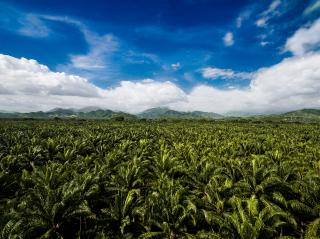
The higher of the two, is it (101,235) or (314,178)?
(314,178)

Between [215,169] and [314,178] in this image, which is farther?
[215,169]

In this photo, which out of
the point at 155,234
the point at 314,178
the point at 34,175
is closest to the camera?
the point at 155,234

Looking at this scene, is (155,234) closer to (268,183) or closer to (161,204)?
(161,204)

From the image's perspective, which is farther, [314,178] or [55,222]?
[314,178]

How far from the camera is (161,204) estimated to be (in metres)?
14.3

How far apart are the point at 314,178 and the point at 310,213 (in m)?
3.99

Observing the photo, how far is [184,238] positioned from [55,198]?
25.7ft

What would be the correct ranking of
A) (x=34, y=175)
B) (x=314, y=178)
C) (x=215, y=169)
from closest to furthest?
1. (x=314, y=178)
2. (x=34, y=175)
3. (x=215, y=169)

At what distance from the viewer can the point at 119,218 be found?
556 inches

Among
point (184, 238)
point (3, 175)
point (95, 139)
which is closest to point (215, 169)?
point (184, 238)

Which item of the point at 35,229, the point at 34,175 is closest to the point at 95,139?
the point at 34,175

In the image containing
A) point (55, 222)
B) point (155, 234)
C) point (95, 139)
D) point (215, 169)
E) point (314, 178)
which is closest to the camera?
point (155, 234)

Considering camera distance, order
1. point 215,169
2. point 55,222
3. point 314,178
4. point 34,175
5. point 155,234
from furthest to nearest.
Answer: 1. point 215,169
2. point 34,175
3. point 314,178
4. point 55,222
5. point 155,234

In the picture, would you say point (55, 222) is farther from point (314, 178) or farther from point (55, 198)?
point (314, 178)
